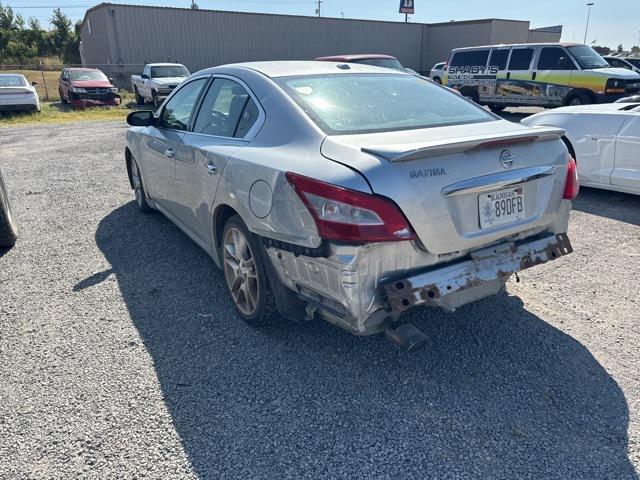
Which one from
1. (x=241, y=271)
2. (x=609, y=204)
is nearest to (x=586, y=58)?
(x=609, y=204)

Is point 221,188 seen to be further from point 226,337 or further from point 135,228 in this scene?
point 135,228

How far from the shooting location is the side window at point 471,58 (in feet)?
51.7

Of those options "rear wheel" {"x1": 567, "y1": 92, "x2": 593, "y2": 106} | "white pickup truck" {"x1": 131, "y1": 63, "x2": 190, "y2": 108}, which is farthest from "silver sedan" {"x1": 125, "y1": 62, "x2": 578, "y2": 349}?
"white pickup truck" {"x1": 131, "y1": 63, "x2": 190, "y2": 108}

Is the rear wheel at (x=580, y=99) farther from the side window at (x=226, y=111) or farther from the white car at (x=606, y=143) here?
the side window at (x=226, y=111)

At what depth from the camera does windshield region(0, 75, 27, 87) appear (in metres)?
16.8

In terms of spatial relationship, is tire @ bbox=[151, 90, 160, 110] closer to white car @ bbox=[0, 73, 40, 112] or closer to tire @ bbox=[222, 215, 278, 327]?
white car @ bbox=[0, 73, 40, 112]

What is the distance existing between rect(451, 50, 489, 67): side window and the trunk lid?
14154 mm

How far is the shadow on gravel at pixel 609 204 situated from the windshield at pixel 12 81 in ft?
57.5

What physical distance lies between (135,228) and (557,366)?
14.1 ft

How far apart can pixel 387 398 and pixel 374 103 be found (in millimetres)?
1808

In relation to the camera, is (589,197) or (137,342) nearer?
(137,342)

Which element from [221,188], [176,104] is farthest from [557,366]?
[176,104]

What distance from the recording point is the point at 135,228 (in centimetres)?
550

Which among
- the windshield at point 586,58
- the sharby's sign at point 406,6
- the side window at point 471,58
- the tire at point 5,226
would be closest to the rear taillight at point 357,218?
the tire at point 5,226
